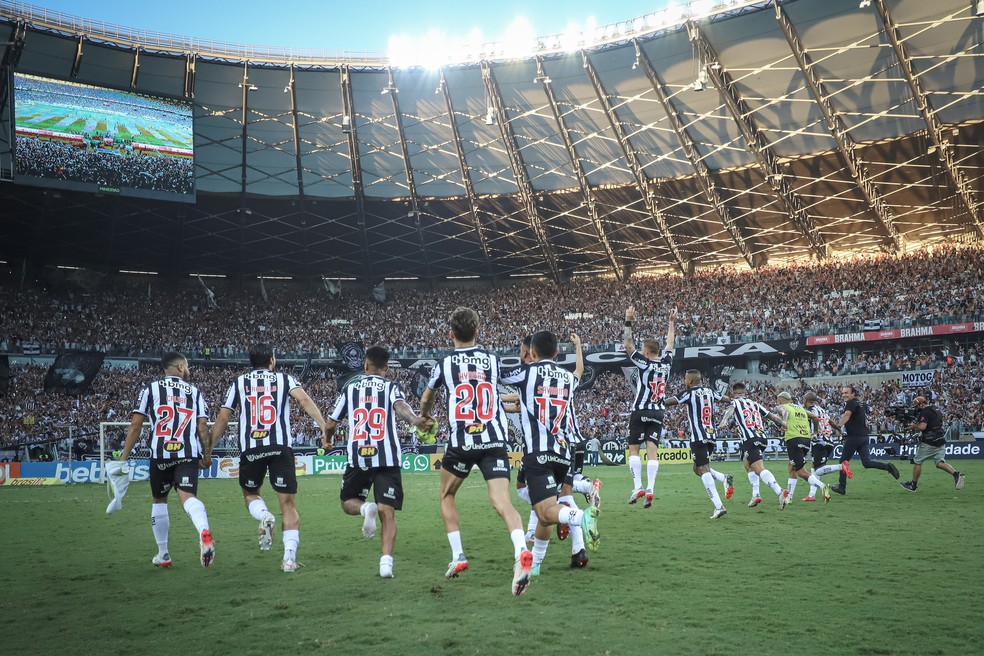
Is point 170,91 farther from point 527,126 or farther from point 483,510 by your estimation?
point 483,510

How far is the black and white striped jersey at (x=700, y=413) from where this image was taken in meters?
14.7

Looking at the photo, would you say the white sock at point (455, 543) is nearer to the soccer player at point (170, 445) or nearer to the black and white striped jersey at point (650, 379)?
the soccer player at point (170, 445)

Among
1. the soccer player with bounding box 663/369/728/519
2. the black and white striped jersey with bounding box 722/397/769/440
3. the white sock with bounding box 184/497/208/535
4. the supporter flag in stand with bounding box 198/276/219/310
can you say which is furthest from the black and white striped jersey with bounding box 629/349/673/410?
the supporter flag in stand with bounding box 198/276/219/310

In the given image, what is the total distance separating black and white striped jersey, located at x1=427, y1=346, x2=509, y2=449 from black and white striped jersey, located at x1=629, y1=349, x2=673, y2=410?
20.7 ft

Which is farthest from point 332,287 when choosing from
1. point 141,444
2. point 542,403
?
point 542,403

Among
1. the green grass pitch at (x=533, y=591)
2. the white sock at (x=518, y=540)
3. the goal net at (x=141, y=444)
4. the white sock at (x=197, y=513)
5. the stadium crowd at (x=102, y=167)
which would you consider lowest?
the green grass pitch at (x=533, y=591)

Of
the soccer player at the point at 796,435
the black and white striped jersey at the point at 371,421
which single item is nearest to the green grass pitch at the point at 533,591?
the black and white striped jersey at the point at 371,421

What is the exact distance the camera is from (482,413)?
26.8 ft

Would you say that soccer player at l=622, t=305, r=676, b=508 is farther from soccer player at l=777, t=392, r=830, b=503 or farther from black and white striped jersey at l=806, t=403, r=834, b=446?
black and white striped jersey at l=806, t=403, r=834, b=446

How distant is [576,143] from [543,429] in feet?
119

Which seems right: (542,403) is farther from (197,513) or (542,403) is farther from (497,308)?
(497,308)

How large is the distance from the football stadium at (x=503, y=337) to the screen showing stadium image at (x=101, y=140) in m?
0.14

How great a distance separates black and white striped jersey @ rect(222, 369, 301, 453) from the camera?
31.4ft

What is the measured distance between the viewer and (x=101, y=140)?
37.9 m
